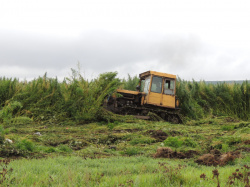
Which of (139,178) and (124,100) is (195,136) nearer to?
(139,178)

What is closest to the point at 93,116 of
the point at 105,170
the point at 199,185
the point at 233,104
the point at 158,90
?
the point at 158,90

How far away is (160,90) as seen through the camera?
14711 millimetres

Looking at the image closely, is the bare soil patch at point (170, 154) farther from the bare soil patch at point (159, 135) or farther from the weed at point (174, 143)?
the bare soil patch at point (159, 135)

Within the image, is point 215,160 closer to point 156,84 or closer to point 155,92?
point 155,92

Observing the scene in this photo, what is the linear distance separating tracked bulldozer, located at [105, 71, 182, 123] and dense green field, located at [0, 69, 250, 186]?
99 centimetres

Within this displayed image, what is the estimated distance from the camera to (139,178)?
11.5ft

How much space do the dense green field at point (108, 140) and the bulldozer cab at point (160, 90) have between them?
179 centimetres

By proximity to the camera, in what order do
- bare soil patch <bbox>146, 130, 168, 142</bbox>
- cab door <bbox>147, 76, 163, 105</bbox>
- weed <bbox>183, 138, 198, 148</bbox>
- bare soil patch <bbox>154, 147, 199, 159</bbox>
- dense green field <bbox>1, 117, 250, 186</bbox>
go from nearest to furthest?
dense green field <bbox>1, 117, 250, 186</bbox>, bare soil patch <bbox>154, 147, 199, 159</bbox>, weed <bbox>183, 138, 198, 148</bbox>, bare soil patch <bbox>146, 130, 168, 142</bbox>, cab door <bbox>147, 76, 163, 105</bbox>

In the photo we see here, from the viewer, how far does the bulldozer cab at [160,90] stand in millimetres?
14414

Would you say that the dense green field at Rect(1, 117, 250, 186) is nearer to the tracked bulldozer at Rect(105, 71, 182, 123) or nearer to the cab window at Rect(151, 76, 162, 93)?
the tracked bulldozer at Rect(105, 71, 182, 123)

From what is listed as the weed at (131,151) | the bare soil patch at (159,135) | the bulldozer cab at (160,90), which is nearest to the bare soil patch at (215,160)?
the weed at (131,151)

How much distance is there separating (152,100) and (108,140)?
6761 mm

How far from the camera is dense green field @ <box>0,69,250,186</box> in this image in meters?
3.59

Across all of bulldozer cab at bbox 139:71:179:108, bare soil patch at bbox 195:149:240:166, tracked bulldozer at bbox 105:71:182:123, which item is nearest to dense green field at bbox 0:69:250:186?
bare soil patch at bbox 195:149:240:166
